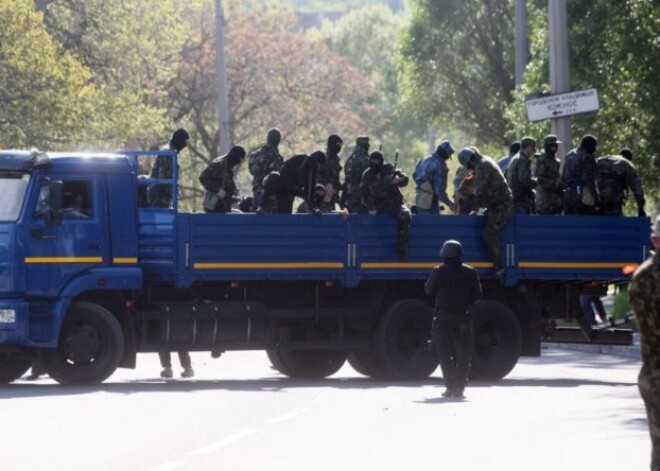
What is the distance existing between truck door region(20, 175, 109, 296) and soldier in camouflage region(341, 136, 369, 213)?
11.4ft

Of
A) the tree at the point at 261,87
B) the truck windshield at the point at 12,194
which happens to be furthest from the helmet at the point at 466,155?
the tree at the point at 261,87

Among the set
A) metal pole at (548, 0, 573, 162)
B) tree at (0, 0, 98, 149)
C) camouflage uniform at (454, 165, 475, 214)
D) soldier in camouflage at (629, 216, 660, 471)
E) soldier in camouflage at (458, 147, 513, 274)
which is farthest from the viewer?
tree at (0, 0, 98, 149)

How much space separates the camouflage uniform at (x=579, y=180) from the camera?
78.8 feet

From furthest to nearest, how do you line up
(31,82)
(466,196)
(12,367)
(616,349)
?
(31,82) < (616,349) < (466,196) < (12,367)

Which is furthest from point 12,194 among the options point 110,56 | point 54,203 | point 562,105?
point 110,56

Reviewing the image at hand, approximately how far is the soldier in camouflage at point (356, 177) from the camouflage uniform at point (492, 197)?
1407 millimetres

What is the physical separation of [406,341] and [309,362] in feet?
4.75

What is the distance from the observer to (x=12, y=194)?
2083 centimetres

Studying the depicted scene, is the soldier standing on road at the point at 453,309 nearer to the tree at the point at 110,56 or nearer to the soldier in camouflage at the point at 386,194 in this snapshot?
the soldier in camouflage at the point at 386,194

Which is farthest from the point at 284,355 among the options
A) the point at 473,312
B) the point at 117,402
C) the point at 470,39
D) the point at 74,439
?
the point at 470,39

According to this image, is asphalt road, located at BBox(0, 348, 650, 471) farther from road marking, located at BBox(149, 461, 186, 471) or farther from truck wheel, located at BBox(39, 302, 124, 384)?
truck wheel, located at BBox(39, 302, 124, 384)

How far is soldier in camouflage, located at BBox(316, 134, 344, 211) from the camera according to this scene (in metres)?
23.4

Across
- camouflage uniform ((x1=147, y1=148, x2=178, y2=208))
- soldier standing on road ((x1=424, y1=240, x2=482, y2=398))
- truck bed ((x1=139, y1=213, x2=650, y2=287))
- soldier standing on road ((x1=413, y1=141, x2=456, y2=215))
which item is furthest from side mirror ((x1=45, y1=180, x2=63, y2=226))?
soldier standing on road ((x1=413, y1=141, x2=456, y2=215))

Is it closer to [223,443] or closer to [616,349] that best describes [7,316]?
[223,443]
